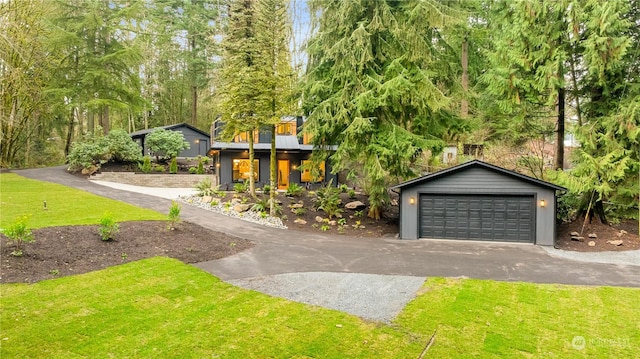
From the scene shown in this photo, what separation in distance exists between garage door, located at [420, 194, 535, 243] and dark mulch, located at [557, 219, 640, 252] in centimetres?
140

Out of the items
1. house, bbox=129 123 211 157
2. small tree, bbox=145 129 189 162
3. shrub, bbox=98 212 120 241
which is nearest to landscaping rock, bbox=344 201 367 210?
shrub, bbox=98 212 120 241

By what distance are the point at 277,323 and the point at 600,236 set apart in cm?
1281

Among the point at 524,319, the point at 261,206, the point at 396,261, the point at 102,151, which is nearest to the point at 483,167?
the point at 396,261

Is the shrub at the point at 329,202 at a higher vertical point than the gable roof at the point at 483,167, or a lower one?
lower

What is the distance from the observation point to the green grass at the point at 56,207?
1098cm

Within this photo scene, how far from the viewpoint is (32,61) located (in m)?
20.5

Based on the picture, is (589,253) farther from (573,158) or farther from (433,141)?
(433,141)

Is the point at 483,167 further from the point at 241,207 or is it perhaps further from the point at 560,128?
the point at 241,207

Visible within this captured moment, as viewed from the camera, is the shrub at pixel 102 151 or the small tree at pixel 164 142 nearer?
the shrub at pixel 102 151

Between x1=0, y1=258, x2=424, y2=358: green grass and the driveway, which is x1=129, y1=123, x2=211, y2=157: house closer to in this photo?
the driveway

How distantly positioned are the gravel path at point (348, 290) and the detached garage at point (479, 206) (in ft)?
18.2

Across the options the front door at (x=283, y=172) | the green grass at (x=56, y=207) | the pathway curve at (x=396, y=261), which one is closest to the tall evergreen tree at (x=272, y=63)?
the pathway curve at (x=396, y=261)

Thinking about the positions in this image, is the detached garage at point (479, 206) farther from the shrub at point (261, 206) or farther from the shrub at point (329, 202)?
the shrub at point (261, 206)

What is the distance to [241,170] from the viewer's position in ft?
72.0
